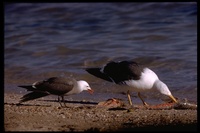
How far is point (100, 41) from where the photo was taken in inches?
579

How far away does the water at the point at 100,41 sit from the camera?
11531 mm

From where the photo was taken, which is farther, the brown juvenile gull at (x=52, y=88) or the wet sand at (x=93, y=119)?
the brown juvenile gull at (x=52, y=88)

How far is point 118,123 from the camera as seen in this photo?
23.5 ft

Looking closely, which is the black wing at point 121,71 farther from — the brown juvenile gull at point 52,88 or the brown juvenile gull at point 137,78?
the brown juvenile gull at point 52,88

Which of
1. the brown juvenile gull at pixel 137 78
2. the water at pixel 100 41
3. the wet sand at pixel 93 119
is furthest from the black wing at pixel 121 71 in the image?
the wet sand at pixel 93 119

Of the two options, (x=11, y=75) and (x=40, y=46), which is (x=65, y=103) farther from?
(x=40, y=46)

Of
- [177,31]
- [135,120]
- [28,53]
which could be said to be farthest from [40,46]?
[135,120]

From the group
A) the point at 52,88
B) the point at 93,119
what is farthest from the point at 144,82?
the point at 93,119

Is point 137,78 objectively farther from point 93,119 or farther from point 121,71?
point 93,119

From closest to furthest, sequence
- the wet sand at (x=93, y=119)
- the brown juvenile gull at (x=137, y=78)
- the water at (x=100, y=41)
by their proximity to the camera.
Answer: the wet sand at (x=93, y=119), the brown juvenile gull at (x=137, y=78), the water at (x=100, y=41)

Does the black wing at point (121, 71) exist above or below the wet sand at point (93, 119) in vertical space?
above

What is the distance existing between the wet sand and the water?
1.96m

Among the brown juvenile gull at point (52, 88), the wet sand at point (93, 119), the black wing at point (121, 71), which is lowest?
the wet sand at point (93, 119)

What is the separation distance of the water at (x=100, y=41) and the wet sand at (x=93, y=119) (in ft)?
6.44
